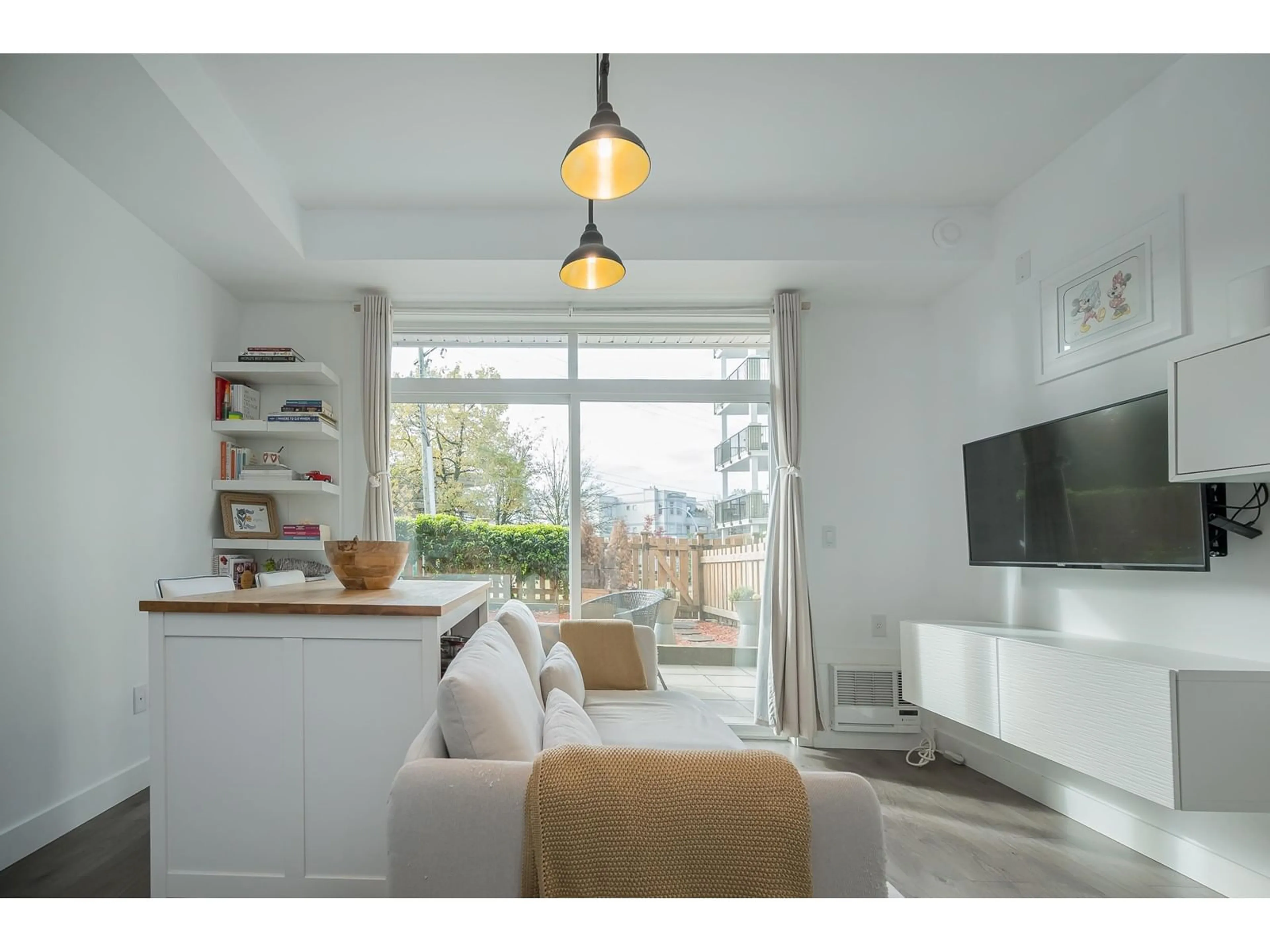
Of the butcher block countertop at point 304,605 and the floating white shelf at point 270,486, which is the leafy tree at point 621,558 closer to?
the floating white shelf at point 270,486

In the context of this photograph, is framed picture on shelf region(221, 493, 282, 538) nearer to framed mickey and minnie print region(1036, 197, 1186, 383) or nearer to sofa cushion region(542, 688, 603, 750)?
sofa cushion region(542, 688, 603, 750)

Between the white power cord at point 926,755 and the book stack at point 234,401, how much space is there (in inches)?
156

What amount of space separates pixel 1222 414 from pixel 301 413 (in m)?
3.92

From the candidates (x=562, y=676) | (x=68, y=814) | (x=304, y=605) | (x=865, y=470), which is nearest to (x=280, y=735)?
(x=304, y=605)

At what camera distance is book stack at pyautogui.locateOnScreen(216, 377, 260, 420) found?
3.74m

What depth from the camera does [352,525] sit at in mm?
4031

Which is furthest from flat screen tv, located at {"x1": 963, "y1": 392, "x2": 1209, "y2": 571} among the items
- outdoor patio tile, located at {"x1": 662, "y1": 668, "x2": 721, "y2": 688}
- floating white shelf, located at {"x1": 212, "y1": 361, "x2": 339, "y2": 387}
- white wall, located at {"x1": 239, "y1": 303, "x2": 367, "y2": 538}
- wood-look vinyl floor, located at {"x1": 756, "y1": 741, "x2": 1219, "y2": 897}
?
floating white shelf, located at {"x1": 212, "y1": 361, "x2": 339, "y2": 387}

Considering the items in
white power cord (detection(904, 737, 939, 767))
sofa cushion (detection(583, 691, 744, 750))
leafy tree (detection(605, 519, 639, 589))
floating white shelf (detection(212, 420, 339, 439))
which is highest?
floating white shelf (detection(212, 420, 339, 439))

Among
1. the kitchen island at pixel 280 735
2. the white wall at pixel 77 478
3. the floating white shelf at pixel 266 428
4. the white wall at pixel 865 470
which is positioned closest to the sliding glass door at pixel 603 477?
the white wall at pixel 865 470

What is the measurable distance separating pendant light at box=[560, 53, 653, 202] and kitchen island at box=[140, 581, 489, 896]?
46.2 inches

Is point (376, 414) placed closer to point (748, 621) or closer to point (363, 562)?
point (363, 562)

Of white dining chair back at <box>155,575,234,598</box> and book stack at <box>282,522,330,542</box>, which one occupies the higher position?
book stack at <box>282,522,330,542</box>

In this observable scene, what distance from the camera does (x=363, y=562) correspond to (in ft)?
7.59
